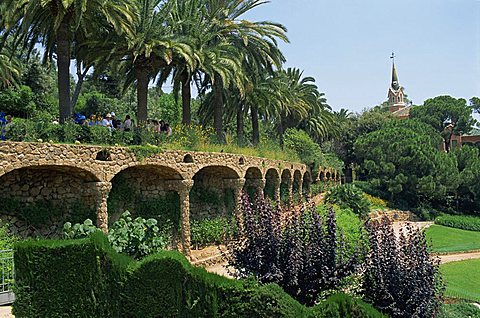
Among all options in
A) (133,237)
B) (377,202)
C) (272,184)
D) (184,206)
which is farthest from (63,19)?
(377,202)

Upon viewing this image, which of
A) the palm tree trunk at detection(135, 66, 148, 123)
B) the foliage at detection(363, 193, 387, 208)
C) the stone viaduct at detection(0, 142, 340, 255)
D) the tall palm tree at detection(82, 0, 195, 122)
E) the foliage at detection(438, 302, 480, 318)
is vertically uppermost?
the tall palm tree at detection(82, 0, 195, 122)

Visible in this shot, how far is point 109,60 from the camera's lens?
63.2ft

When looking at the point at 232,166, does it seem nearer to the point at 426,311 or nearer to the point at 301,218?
the point at 301,218

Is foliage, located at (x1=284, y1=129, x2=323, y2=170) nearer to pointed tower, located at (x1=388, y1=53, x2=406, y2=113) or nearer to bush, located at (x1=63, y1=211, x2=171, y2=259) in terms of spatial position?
bush, located at (x1=63, y1=211, x2=171, y2=259)

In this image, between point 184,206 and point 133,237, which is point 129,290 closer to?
point 133,237

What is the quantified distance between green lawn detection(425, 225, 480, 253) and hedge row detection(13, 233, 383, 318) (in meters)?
20.3

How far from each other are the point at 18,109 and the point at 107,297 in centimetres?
2486

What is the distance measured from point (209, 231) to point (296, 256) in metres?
11.3

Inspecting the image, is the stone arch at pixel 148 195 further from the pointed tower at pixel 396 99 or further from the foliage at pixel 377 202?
the pointed tower at pixel 396 99

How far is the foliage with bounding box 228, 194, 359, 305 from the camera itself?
854 cm

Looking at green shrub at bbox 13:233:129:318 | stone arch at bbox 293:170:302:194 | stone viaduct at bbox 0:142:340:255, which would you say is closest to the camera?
green shrub at bbox 13:233:129:318

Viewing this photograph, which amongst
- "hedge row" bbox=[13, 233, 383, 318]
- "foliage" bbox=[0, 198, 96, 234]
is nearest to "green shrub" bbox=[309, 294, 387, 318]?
"hedge row" bbox=[13, 233, 383, 318]

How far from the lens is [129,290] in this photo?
8.16 m

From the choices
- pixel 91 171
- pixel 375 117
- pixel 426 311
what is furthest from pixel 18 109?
pixel 375 117
